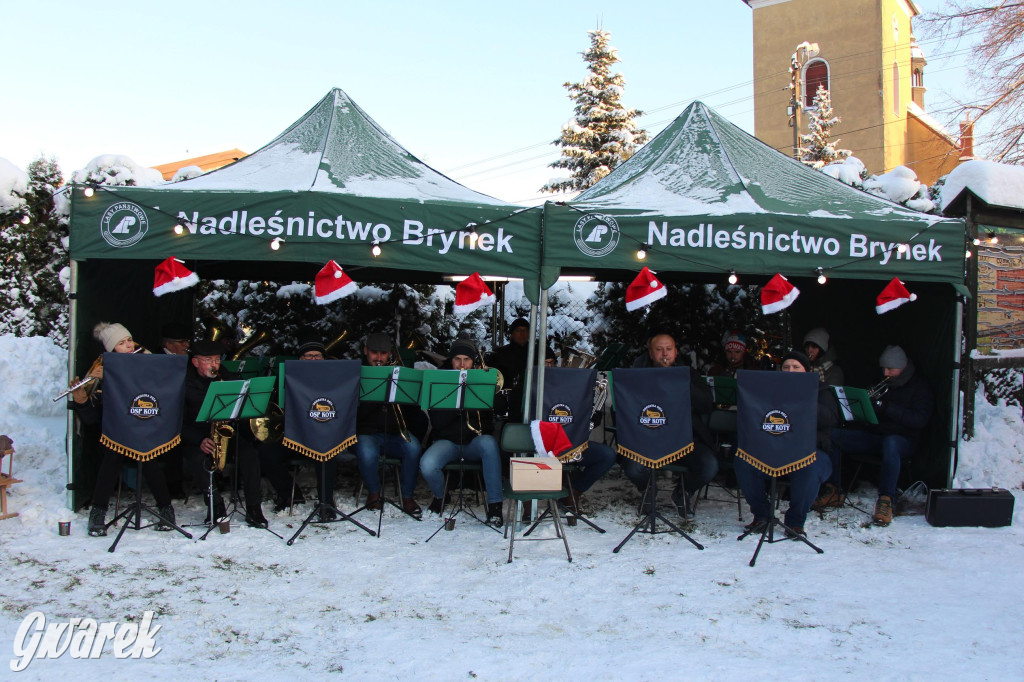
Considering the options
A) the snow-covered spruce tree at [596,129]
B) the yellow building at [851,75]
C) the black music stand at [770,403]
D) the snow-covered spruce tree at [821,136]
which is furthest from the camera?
the yellow building at [851,75]

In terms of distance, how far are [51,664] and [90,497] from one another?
117 inches

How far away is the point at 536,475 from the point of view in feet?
16.7

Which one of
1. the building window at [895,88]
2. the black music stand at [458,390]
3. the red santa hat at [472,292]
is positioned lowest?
the black music stand at [458,390]

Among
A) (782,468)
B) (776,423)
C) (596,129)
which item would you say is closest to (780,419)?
(776,423)

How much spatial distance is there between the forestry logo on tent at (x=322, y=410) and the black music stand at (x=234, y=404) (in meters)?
0.37

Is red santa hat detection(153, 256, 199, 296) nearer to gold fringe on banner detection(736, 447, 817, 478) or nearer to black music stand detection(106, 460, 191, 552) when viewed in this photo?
black music stand detection(106, 460, 191, 552)

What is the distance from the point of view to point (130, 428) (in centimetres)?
532

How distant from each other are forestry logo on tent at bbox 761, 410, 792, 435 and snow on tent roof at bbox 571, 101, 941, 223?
1.75 meters

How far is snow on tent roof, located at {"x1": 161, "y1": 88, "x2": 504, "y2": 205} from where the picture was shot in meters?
6.17

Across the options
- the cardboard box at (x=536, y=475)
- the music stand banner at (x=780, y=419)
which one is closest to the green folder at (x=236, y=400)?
the cardboard box at (x=536, y=475)

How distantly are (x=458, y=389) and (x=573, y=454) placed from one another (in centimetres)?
103

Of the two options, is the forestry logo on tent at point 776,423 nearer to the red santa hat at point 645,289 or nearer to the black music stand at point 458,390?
the red santa hat at point 645,289

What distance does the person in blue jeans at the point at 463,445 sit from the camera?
237 inches

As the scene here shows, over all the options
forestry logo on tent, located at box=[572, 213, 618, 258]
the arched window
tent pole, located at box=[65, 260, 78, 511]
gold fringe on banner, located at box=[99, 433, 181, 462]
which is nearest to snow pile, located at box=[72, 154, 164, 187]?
tent pole, located at box=[65, 260, 78, 511]
